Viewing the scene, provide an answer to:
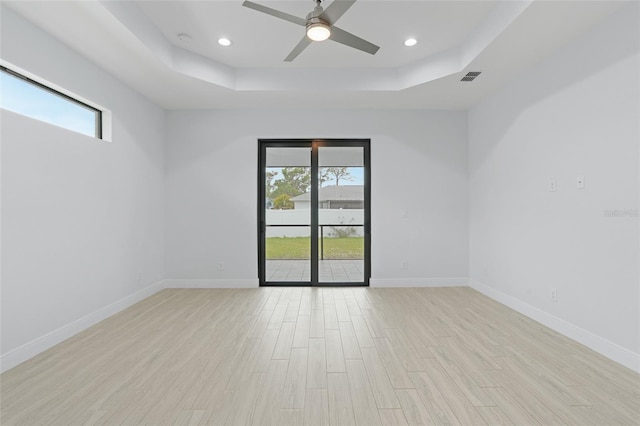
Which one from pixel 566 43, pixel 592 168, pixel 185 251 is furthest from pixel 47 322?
pixel 566 43

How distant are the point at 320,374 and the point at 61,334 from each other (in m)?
2.37

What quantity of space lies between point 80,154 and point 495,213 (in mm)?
4777

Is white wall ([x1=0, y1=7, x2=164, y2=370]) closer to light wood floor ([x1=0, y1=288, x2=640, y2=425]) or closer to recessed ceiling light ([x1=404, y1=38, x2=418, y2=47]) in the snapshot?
light wood floor ([x1=0, y1=288, x2=640, y2=425])

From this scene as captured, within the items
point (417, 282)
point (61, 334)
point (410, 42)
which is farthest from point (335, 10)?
point (417, 282)

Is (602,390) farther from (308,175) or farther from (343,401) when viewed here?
(308,175)

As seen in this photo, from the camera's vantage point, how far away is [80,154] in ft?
10.4

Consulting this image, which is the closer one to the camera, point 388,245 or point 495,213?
point 495,213

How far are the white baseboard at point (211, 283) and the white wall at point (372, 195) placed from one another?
0.02 meters

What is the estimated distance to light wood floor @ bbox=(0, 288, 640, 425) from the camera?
1850mm

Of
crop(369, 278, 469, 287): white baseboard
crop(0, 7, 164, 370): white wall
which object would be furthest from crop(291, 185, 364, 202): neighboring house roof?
crop(0, 7, 164, 370): white wall

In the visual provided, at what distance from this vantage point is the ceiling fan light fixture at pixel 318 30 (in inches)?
96.8

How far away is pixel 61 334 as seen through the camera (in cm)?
290

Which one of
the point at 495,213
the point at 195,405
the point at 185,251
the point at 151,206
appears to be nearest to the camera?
the point at 195,405

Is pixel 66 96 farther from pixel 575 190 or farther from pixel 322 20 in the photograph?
pixel 575 190
